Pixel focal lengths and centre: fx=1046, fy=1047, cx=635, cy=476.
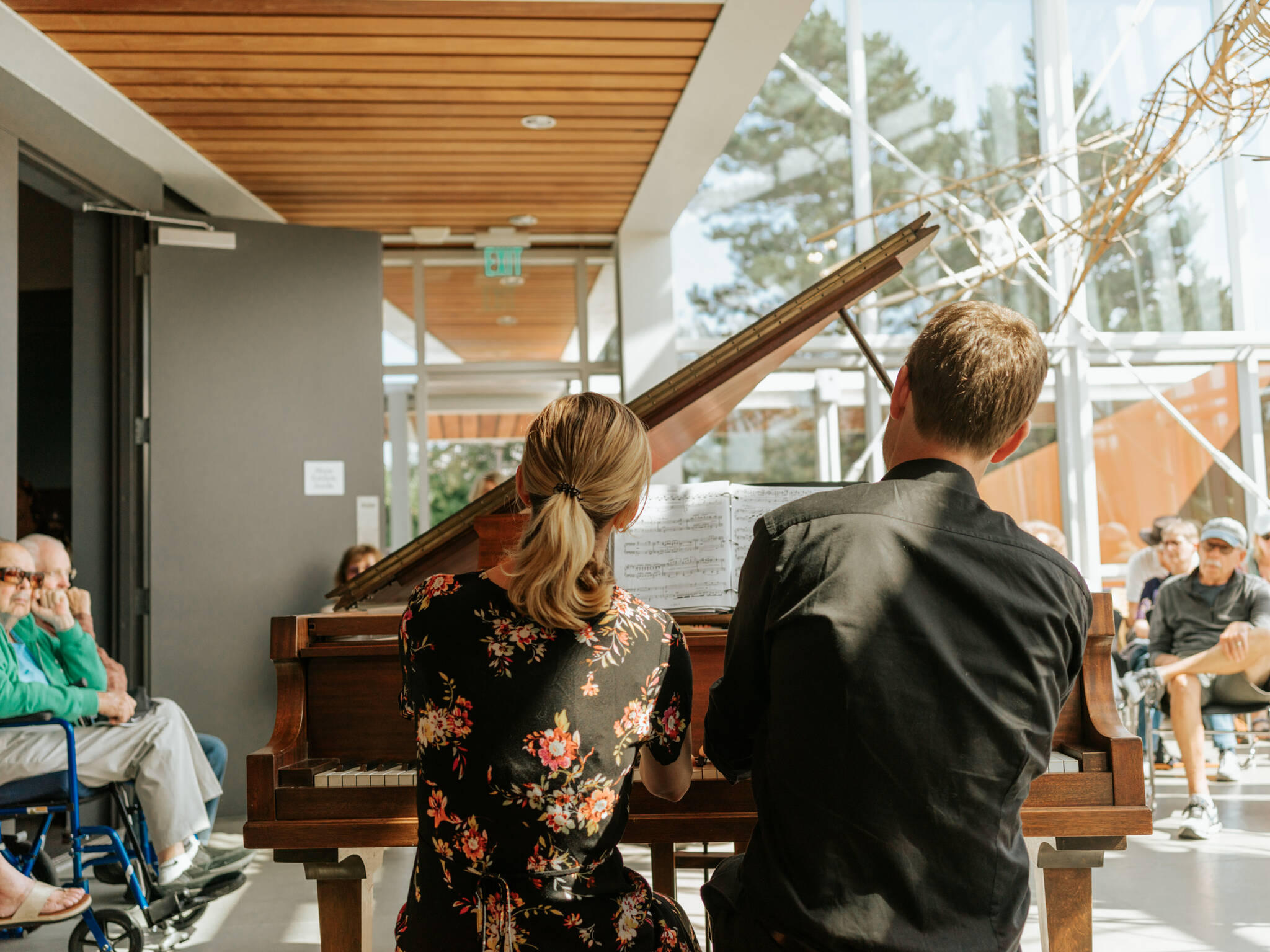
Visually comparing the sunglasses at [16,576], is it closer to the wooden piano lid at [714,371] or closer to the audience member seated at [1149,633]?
the wooden piano lid at [714,371]

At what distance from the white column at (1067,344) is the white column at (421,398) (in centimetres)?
459

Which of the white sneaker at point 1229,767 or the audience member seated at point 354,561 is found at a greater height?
the audience member seated at point 354,561

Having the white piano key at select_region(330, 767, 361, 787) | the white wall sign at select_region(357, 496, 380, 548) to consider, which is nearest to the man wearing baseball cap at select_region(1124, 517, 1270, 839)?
the white wall sign at select_region(357, 496, 380, 548)

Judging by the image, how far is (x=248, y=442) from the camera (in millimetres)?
5309

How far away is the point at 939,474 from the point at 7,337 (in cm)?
384

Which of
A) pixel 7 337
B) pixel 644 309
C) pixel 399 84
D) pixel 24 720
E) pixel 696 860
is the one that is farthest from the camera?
pixel 644 309

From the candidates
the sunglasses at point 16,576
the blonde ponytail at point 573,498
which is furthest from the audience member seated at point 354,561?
the blonde ponytail at point 573,498

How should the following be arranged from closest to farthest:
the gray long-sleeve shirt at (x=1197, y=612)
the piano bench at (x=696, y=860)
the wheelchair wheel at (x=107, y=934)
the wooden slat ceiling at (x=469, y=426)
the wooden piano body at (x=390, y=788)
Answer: the wooden piano body at (x=390, y=788) → the piano bench at (x=696, y=860) → the wheelchair wheel at (x=107, y=934) → the gray long-sleeve shirt at (x=1197, y=612) → the wooden slat ceiling at (x=469, y=426)

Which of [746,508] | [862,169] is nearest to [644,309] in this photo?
[862,169]

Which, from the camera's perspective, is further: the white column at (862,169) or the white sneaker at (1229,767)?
the white column at (862,169)

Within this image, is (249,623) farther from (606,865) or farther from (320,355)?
(606,865)

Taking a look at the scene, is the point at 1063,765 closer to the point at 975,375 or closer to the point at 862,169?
the point at 975,375

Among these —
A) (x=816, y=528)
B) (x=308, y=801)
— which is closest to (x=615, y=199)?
(x=308, y=801)

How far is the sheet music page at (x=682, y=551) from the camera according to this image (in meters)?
2.30
